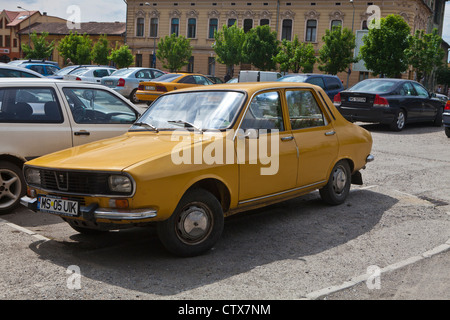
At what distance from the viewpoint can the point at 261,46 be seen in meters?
50.7

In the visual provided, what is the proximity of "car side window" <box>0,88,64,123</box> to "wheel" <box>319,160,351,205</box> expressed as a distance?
3.53m

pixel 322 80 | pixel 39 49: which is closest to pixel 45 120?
pixel 322 80

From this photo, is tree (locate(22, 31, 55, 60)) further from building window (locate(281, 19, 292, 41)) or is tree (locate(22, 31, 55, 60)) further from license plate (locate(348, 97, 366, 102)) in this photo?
license plate (locate(348, 97, 366, 102))

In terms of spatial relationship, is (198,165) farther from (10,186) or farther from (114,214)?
(10,186)

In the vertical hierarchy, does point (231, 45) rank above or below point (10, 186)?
above

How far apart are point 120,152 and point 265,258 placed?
1.68 m

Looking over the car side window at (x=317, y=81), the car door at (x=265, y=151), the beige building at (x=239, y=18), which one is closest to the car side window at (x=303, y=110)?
the car door at (x=265, y=151)

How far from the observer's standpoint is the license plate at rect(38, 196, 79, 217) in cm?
498

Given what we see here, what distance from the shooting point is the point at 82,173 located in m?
4.97

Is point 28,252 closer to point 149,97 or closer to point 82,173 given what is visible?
point 82,173

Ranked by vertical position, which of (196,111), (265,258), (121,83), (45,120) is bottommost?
(265,258)

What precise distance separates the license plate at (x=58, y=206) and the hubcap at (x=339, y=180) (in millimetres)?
3564

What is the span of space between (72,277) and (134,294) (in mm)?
671

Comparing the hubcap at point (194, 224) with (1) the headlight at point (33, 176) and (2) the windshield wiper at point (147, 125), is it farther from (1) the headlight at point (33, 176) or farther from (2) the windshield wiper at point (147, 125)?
(1) the headlight at point (33, 176)
